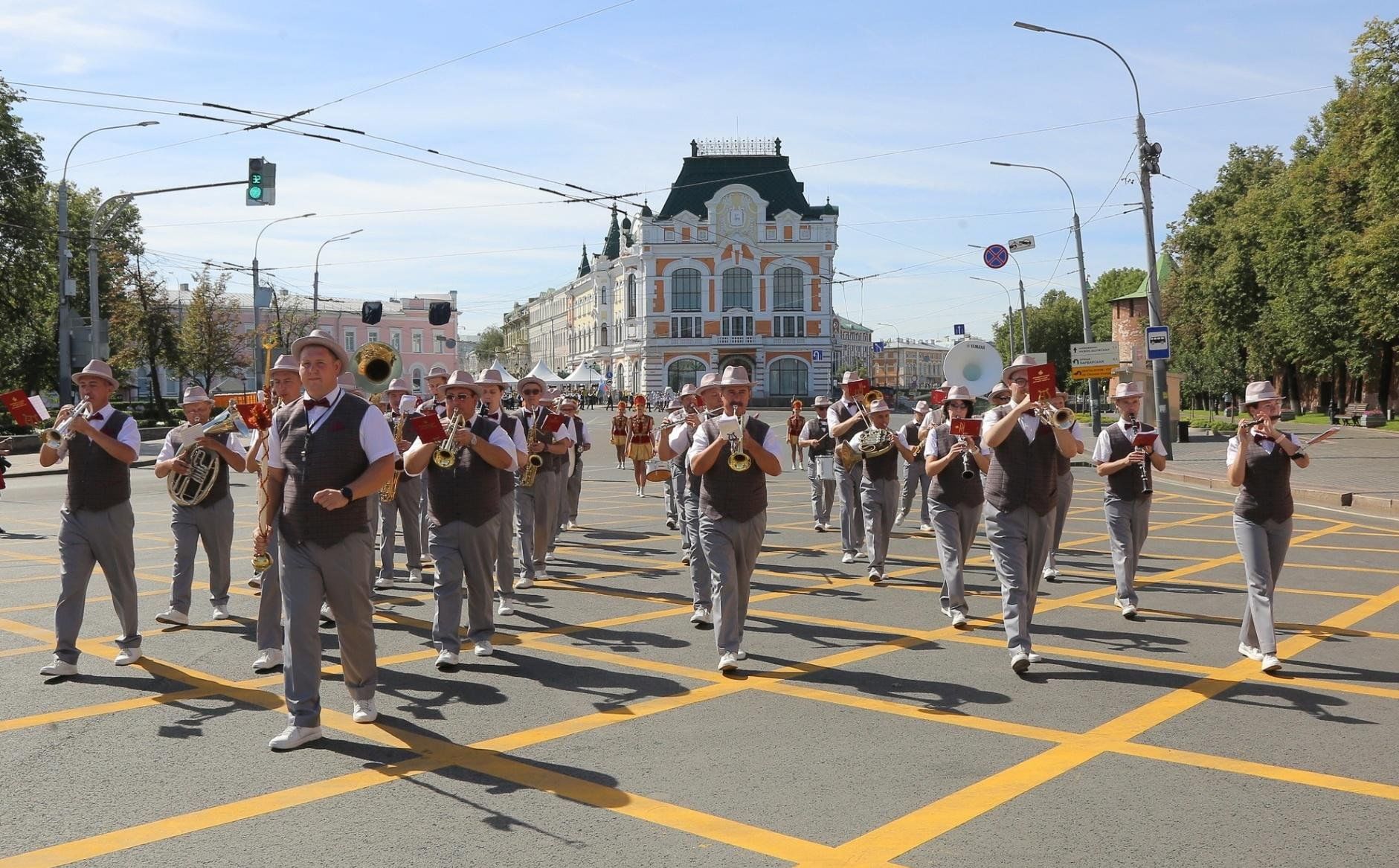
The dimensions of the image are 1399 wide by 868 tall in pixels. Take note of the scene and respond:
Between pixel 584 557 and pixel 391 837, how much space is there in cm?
947

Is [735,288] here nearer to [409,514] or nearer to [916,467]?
[916,467]

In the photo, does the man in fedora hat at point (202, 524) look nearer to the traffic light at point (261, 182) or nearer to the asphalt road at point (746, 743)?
the asphalt road at point (746, 743)

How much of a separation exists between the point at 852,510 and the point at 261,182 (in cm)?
1505

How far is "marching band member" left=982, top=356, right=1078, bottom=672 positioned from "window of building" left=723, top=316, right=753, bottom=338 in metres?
91.8

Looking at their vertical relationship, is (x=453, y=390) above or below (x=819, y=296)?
below

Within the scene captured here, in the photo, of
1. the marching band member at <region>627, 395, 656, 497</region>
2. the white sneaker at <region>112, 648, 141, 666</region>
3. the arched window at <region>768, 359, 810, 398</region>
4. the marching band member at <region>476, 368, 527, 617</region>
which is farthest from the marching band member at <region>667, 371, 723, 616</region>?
the arched window at <region>768, 359, 810, 398</region>

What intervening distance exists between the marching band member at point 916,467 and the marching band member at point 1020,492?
11.9 feet

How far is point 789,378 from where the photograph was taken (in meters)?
99.9

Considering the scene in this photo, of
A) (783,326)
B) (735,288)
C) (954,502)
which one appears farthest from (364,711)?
(735,288)

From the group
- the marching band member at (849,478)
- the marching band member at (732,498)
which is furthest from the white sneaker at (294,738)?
the marching band member at (849,478)

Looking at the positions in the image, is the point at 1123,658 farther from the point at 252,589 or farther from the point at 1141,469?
the point at 252,589

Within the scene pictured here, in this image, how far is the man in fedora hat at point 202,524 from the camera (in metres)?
9.62

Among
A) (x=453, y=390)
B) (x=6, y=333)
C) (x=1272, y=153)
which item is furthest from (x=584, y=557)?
(x=1272, y=153)

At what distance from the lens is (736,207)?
98750 mm
